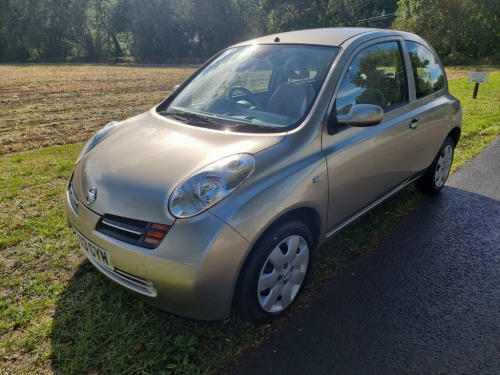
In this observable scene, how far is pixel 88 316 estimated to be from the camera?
2.41 m

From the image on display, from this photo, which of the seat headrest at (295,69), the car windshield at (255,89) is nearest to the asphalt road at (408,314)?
the car windshield at (255,89)

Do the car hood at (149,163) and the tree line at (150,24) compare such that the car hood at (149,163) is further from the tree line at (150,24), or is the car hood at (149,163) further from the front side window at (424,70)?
the tree line at (150,24)

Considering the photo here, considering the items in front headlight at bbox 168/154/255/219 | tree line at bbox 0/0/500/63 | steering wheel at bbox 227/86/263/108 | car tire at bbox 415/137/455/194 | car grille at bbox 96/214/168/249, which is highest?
tree line at bbox 0/0/500/63

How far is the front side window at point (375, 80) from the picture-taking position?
9.10ft

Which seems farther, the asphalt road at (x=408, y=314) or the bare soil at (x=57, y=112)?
the bare soil at (x=57, y=112)

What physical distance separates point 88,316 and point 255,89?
206 centimetres

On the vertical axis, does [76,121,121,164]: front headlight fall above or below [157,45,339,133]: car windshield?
below

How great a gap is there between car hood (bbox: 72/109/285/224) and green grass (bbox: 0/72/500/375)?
0.74 m

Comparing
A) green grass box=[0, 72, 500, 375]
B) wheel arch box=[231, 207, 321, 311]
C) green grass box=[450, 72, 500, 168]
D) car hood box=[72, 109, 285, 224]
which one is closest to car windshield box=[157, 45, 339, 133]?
car hood box=[72, 109, 285, 224]

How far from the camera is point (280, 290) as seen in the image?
7.75 ft

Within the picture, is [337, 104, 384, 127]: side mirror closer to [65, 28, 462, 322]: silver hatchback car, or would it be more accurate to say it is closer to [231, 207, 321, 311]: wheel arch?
[65, 28, 462, 322]: silver hatchback car

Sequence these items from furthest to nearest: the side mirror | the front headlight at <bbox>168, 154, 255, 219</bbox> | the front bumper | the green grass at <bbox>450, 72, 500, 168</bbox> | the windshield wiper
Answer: the green grass at <bbox>450, 72, 500, 168</bbox> → the windshield wiper → the side mirror → the front headlight at <bbox>168, 154, 255, 219</bbox> → the front bumper

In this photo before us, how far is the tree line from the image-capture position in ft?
161

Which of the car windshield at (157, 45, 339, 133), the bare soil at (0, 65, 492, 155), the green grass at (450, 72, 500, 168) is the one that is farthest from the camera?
the bare soil at (0, 65, 492, 155)
